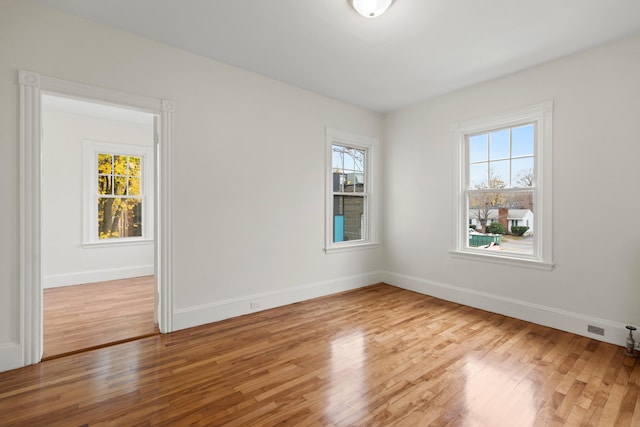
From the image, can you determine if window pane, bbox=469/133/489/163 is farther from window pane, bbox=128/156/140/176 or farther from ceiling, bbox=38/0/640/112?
window pane, bbox=128/156/140/176

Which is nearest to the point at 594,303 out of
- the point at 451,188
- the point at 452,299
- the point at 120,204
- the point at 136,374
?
the point at 452,299

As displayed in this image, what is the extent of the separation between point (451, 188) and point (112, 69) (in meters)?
4.06

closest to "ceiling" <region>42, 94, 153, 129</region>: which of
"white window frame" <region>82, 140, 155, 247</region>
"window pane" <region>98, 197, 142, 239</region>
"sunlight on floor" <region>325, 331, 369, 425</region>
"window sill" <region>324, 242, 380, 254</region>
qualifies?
"white window frame" <region>82, 140, 155, 247</region>

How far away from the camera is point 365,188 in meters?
5.04

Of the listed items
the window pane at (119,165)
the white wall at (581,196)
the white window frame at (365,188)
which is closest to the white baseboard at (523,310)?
the white wall at (581,196)

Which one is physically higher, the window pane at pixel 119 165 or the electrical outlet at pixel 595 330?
the window pane at pixel 119 165

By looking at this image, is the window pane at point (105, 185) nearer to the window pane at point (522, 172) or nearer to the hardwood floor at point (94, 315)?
the hardwood floor at point (94, 315)

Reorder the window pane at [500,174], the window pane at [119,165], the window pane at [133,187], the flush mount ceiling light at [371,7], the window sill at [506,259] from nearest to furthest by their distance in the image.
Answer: the flush mount ceiling light at [371,7]
the window sill at [506,259]
the window pane at [500,174]
the window pane at [119,165]
the window pane at [133,187]

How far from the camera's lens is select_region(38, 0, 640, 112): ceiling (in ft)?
8.03

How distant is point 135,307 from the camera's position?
12.8 feet

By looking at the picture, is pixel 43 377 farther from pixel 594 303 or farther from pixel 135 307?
pixel 594 303

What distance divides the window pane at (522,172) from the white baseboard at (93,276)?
6.01 m

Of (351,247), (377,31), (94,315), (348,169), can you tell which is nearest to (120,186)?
(94,315)

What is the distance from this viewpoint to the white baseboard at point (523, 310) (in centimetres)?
293
